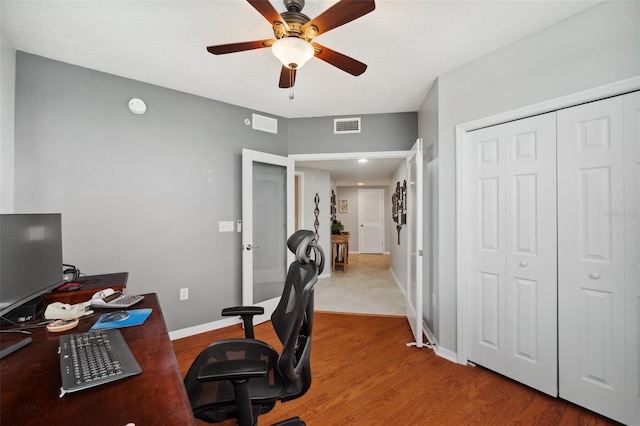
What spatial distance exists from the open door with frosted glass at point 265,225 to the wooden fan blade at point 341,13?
1.91m

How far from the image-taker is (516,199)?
2.09 meters

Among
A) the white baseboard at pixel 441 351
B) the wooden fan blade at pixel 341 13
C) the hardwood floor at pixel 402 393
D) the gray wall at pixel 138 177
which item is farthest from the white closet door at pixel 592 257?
the gray wall at pixel 138 177

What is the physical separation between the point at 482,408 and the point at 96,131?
3.87m

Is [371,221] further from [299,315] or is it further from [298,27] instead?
[299,315]

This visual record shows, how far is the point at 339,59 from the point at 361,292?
375cm

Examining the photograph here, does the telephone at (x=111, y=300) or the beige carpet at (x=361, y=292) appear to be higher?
the telephone at (x=111, y=300)

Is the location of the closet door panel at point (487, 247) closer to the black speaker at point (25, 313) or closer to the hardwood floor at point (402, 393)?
the hardwood floor at point (402, 393)

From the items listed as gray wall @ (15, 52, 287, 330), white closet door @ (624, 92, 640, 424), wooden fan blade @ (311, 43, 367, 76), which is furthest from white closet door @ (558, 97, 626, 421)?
gray wall @ (15, 52, 287, 330)

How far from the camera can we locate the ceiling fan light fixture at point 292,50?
1.50m

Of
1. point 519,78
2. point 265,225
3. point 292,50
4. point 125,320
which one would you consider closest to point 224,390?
point 125,320

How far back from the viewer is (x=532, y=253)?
2.01 m

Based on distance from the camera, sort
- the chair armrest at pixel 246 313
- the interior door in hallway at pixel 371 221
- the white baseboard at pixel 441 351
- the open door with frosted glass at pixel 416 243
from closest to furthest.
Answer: the chair armrest at pixel 246 313 < the white baseboard at pixel 441 351 < the open door with frosted glass at pixel 416 243 < the interior door in hallway at pixel 371 221

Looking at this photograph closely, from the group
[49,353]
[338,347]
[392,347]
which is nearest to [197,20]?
[49,353]

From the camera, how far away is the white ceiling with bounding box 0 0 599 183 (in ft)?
5.58
